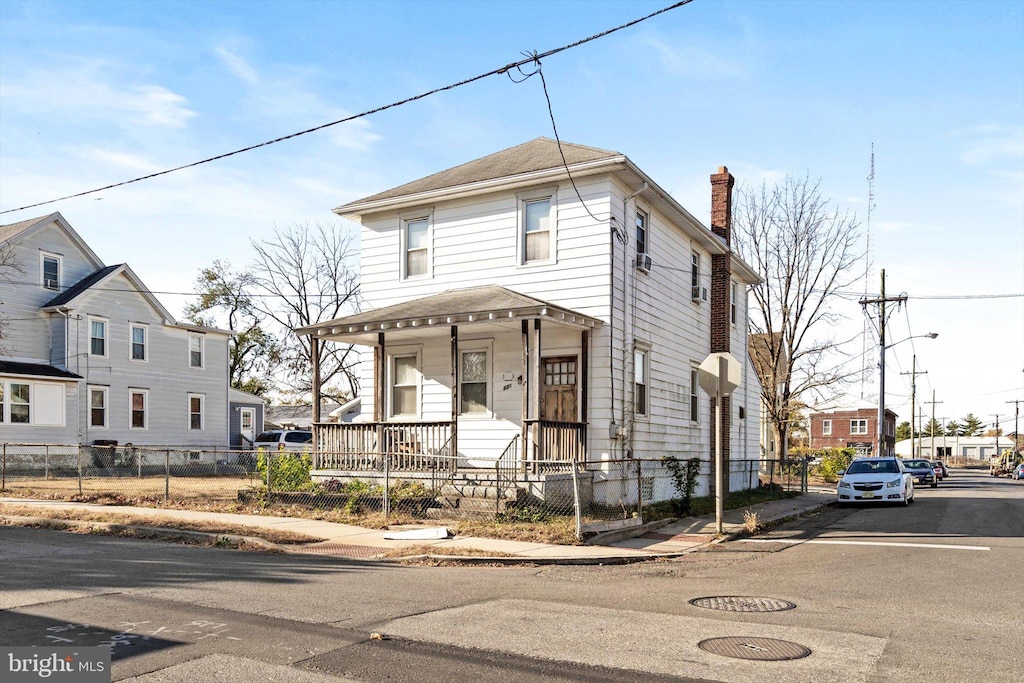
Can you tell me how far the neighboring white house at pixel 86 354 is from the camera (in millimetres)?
34750

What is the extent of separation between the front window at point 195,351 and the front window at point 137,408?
10.9 ft

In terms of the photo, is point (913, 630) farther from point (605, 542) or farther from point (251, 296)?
point (251, 296)

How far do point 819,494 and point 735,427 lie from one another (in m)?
3.83

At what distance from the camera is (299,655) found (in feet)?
21.1

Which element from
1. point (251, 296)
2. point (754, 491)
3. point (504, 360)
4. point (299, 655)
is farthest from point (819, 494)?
point (251, 296)

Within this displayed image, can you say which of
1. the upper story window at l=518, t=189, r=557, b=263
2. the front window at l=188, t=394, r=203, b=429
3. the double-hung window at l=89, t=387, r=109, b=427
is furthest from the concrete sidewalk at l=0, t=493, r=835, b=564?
the front window at l=188, t=394, r=203, b=429

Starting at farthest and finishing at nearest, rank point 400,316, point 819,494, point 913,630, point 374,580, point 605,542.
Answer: point 819,494 < point 400,316 < point 605,542 < point 374,580 < point 913,630

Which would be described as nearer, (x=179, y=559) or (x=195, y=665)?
(x=195, y=665)

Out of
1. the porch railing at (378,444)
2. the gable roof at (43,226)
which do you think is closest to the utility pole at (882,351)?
the porch railing at (378,444)

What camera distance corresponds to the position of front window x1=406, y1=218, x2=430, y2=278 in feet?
70.8

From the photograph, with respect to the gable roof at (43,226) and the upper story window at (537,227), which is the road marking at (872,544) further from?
the gable roof at (43,226)

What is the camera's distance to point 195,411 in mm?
42906

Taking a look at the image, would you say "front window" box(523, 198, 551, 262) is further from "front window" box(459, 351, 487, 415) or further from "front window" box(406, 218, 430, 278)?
"front window" box(406, 218, 430, 278)

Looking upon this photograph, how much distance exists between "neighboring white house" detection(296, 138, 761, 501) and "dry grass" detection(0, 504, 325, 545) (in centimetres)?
444
